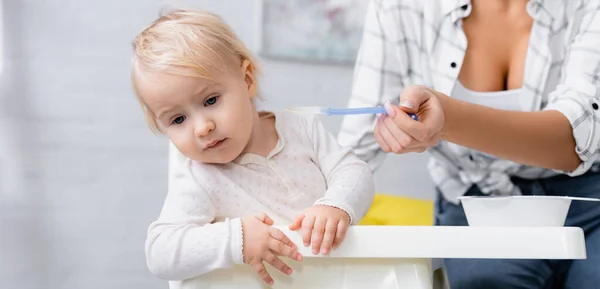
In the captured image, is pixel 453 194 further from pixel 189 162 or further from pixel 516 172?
pixel 189 162

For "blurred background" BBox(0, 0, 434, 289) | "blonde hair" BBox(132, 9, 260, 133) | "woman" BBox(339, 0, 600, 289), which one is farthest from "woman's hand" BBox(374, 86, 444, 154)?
"blurred background" BBox(0, 0, 434, 289)

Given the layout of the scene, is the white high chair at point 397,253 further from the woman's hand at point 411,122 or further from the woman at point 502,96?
the woman at point 502,96

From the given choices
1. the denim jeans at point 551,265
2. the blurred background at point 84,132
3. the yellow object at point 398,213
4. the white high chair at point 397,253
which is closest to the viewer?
the white high chair at point 397,253

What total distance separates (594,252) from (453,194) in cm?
30

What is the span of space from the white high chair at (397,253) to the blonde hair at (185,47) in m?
0.26

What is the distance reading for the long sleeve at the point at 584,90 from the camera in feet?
3.78

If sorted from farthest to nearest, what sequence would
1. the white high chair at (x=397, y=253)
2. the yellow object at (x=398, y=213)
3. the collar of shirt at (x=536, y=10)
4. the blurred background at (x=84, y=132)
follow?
the blurred background at (x=84, y=132)
the yellow object at (x=398, y=213)
the collar of shirt at (x=536, y=10)
the white high chair at (x=397, y=253)

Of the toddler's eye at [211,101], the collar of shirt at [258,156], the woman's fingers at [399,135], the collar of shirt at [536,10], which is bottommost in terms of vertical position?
the collar of shirt at [258,156]

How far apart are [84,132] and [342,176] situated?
104 cm

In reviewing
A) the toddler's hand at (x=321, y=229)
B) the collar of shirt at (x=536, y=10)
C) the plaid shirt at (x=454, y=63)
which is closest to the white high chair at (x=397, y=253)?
the toddler's hand at (x=321, y=229)

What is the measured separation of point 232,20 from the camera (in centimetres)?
181

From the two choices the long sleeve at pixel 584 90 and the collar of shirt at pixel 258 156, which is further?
the long sleeve at pixel 584 90

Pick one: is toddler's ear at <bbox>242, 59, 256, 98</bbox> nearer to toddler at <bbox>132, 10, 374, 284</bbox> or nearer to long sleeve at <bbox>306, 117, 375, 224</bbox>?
toddler at <bbox>132, 10, 374, 284</bbox>

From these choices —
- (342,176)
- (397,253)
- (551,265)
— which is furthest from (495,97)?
(397,253)
